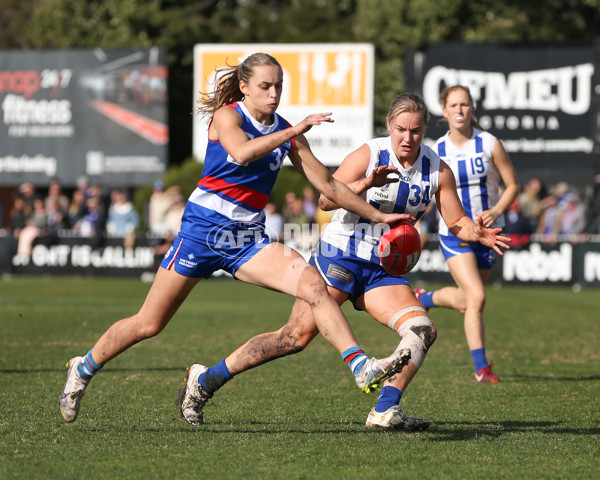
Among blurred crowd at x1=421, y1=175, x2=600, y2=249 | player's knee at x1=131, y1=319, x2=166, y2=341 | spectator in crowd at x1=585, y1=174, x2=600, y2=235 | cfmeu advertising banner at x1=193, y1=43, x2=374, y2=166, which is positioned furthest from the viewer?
cfmeu advertising banner at x1=193, y1=43, x2=374, y2=166

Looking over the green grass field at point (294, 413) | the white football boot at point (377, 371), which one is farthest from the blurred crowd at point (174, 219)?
the white football boot at point (377, 371)

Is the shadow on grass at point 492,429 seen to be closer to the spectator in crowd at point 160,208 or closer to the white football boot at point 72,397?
the white football boot at point 72,397

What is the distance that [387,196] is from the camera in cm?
619

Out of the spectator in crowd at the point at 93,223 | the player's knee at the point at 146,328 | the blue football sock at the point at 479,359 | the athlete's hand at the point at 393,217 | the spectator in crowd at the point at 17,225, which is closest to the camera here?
the athlete's hand at the point at 393,217

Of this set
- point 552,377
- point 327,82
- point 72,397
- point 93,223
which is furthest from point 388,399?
point 327,82

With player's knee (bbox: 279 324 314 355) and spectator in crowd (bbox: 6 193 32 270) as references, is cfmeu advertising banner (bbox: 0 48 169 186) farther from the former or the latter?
player's knee (bbox: 279 324 314 355)

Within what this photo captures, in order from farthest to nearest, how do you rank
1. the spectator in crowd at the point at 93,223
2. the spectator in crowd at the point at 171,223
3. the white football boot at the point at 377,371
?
the spectator in crowd at the point at 93,223, the spectator in crowd at the point at 171,223, the white football boot at the point at 377,371

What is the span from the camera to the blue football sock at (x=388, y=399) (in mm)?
6105

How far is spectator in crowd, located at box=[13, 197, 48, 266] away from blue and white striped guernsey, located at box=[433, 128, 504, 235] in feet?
53.4

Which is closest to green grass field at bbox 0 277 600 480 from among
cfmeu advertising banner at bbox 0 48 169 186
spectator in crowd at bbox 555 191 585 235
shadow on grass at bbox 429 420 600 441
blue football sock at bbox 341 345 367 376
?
shadow on grass at bbox 429 420 600 441

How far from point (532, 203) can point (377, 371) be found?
18229 mm

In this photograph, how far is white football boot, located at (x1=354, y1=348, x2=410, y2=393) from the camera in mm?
5176

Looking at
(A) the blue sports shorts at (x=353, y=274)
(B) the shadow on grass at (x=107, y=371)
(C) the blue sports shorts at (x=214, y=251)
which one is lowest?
(B) the shadow on grass at (x=107, y=371)

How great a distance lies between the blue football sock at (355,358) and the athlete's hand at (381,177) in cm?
102
